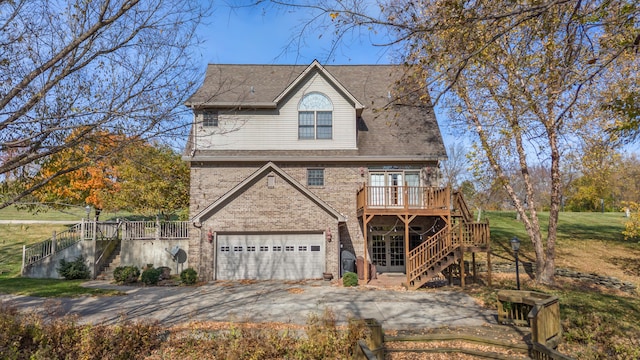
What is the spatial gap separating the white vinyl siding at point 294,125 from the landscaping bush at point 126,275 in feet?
22.3

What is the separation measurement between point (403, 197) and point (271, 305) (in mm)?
8106

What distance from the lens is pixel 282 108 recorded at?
61.6 feet

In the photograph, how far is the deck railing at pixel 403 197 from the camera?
53.9ft

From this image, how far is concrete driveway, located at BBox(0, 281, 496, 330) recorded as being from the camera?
10.4 meters

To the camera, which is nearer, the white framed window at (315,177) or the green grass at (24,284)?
the green grass at (24,284)

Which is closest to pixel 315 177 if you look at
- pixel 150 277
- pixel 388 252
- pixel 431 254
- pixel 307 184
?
pixel 307 184

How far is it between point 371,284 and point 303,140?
24.4 feet

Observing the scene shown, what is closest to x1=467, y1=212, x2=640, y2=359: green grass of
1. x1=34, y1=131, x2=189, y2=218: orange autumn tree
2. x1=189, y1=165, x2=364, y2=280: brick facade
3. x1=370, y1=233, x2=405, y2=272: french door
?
x1=370, y1=233, x2=405, y2=272: french door

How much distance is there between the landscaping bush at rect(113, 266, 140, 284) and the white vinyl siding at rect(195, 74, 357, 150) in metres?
6.79

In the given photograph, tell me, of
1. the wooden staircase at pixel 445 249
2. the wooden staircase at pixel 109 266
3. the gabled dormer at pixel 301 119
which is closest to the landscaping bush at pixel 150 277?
the wooden staircase at pixel 109 266

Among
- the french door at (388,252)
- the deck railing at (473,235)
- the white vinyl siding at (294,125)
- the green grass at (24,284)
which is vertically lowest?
the green grass at (24,284)

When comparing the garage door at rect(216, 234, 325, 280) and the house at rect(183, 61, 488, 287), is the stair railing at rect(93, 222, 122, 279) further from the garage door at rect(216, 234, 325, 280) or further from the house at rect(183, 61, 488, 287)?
the garage door at rect(216, 234, 325, 280)

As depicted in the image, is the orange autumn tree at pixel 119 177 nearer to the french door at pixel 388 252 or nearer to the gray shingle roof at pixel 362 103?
the gray shingle roof at pixel 362 103

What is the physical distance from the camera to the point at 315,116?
1877 centimetres
